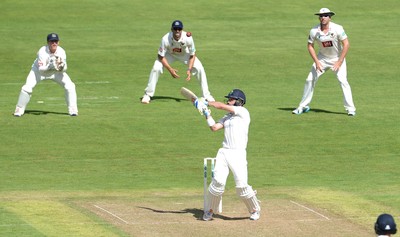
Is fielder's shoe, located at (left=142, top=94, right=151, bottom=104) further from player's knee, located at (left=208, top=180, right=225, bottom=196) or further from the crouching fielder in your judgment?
player's knee, located at (left=208, top=180, right=225, bottom=196)

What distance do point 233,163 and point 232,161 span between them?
4 cm

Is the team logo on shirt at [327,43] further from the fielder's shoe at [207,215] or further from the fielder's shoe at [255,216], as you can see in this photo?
the fielder's shoe at [207,215]

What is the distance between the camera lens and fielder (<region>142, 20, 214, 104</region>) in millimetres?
29906

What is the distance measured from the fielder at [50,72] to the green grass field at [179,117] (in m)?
0.41

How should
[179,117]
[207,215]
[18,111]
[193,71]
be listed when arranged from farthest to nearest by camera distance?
[193,71]
[179,117]
[18,111]
[207,215]

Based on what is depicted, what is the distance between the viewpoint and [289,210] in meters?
20.6

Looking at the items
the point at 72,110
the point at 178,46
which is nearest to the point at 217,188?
the point at 72,110

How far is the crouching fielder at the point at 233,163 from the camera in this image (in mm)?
19625

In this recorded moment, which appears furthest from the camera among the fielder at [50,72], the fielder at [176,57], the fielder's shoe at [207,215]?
the fielder at [176,57]

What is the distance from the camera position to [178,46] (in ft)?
98.6

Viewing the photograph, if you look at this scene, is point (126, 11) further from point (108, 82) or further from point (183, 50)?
point (183, 50)

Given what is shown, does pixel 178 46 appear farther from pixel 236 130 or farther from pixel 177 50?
pixel 236 130

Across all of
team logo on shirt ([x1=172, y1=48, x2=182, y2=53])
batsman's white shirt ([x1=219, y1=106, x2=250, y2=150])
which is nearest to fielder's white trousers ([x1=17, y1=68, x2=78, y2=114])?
team logo on shirt ([x1=172, y1=48, x2=182, y2=53])

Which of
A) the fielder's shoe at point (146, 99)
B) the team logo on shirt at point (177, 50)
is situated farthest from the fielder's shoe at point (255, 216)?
the fielder's shoe at point (146, 99)
